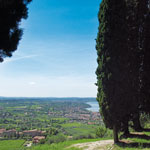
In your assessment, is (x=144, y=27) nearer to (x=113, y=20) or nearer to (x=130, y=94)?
(x=113, y=20)

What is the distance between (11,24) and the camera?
3.83m

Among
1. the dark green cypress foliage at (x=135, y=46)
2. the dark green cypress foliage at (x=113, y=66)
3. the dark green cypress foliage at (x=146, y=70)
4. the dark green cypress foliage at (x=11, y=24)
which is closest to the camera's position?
the dark green cypress foliage at (x=11, y=24)

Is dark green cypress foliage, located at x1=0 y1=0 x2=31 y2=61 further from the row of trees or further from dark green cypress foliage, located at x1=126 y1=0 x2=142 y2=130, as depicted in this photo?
dark green cypress foliage, located at x1=126 y1=0 x2=142 y2=130

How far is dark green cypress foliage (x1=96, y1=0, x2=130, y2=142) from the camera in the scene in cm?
834

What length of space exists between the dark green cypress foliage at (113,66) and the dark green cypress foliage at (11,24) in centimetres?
569

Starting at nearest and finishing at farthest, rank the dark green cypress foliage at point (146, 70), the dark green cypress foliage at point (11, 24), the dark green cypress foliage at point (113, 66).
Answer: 1. the dark green cypress foliage at point (11, 24)
2. the dark green cypress foliage at point (113, 66)
3. the dark green cypress foliage at point (146, 70)

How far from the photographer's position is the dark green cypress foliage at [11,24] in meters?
3.62

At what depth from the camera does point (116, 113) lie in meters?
8.32

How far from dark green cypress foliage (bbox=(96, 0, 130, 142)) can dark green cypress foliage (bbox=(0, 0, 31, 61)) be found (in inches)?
224

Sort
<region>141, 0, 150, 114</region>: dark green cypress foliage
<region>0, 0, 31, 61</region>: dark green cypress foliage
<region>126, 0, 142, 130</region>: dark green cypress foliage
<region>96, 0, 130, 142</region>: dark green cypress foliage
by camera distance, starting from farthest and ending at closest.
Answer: <region>141, 0, 150, 114</region>: dark green cypress foliage → <region>126, 0, 142, 130</region>: dark green cypress foliage → <region>96, 0, 130, 142</region>: dark green cypress foliage → <region>0, 0, 31, 61</region>: dark green cypress foliage

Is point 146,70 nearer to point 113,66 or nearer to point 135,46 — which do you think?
point 135,46

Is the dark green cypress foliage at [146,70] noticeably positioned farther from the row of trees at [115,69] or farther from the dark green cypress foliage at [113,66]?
the dark green cypress foliage at [113,66]

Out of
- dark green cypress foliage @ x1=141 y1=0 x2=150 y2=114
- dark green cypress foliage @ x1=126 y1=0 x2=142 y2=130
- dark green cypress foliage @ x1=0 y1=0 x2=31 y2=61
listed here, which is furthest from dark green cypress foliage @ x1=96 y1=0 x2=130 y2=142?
dark green cypress foliage @ x1=0 y1=0 x2=31 y2=61

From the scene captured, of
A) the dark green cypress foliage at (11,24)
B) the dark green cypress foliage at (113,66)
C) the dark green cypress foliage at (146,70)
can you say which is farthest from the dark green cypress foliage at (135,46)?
the dark green cypress foliage at (11,24)
